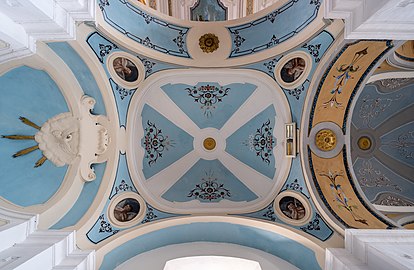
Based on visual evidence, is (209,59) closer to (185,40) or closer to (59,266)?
(185,40)

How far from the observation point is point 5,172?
5301 millimetres

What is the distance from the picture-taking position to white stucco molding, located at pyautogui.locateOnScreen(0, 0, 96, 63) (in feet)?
11.0

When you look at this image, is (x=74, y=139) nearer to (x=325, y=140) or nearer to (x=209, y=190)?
(x=209, y=190)

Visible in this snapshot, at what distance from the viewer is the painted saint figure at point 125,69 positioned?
6.12 metres

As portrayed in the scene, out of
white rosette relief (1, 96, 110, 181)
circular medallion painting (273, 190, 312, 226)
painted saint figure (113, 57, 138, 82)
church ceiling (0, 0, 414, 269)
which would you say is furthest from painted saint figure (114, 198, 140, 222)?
circular medallion painting (273, 190, 312, 226)

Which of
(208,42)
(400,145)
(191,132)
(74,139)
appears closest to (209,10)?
(208,42)

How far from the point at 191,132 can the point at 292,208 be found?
2.80 meters

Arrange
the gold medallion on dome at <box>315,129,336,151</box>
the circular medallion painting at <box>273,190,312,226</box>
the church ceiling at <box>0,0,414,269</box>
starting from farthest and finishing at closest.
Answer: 1. the gold medallion on dome at <box>315,129,336,151</box>
2. the circular medallion painting at <box>273,190,312,226</box>
3. the church ceiling at <box>0,0,414,269</box>

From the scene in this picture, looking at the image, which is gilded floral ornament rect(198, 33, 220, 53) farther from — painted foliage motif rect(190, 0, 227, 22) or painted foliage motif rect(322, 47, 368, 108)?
painted foliage motif rect(190, 0, 227, 22)

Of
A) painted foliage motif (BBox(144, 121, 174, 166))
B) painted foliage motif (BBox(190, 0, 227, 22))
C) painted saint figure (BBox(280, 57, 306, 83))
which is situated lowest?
painted foliage motif (BBox(144, 121, 174, 166))

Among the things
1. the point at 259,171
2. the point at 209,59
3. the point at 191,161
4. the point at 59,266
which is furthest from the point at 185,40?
the point at 59,266

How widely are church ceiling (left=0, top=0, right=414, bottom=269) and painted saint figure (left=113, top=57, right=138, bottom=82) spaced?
0.07 feet

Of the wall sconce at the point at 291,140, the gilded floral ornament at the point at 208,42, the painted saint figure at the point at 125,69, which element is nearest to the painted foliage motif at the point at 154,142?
the painted saint figure at the point at 125,69

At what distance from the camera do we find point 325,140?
6266 mm
